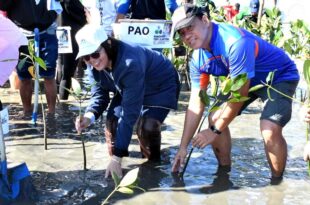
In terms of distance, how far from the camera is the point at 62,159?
3.82m

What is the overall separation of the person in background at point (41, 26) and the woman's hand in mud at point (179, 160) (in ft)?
6.77

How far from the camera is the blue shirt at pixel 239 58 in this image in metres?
3.08

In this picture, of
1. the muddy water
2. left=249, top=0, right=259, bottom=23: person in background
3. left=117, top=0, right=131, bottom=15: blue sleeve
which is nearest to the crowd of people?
the muddy water

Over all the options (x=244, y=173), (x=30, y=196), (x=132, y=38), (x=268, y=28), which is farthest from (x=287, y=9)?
(x=30, y=196)

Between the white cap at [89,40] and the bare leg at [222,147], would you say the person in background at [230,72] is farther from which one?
the white cap at [89,40]

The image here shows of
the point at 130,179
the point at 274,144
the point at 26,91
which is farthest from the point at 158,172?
the point at 26,91

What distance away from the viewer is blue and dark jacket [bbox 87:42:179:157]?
Answer: 3297mm

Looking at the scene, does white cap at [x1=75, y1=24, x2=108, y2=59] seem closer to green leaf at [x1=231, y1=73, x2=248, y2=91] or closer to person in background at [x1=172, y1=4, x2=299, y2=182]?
person in background at [x1=172, y1=4, x2=299, y2=182]

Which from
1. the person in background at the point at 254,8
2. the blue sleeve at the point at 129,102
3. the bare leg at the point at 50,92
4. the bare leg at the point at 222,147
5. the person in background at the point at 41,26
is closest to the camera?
the blue sleeve at the point at 129,102

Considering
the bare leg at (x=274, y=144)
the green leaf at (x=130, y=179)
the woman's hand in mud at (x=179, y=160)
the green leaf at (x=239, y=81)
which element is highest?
the green leaf at (x=239, y=81)

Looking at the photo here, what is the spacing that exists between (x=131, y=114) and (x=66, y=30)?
8.49 ft

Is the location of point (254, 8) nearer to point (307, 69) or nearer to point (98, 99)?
point (98, 99)

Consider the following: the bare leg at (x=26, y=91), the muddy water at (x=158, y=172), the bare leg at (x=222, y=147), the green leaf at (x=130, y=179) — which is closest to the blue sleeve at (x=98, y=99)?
the muddy water at (x=158, y=172)

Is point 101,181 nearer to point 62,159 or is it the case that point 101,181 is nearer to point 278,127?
point 62,159
